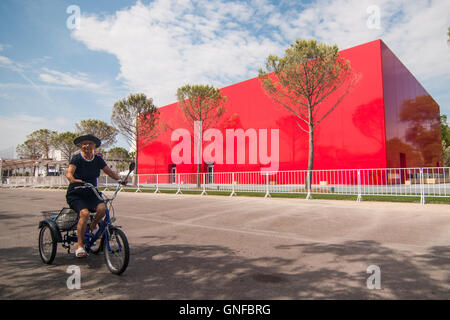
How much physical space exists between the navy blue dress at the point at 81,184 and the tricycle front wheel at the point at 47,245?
563 mm

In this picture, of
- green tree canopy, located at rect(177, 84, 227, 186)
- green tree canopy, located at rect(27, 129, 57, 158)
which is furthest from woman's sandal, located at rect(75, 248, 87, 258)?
green tree canopy, located at rect(27, 129, 57, 158)

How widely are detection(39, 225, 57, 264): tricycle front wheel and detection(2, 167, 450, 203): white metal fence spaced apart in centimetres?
412

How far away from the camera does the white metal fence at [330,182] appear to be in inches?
439

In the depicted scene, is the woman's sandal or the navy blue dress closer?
the woman's sandal

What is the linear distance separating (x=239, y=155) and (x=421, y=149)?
717 inches

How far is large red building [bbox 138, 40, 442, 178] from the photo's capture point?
62.1ft

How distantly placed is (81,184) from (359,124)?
19.7m

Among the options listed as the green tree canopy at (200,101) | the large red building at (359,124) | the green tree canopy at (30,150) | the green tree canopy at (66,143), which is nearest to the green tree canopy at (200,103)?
the green tree canopy at (200,101)

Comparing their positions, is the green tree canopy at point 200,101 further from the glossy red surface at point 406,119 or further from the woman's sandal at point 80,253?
the woman's sandal at point 80,253

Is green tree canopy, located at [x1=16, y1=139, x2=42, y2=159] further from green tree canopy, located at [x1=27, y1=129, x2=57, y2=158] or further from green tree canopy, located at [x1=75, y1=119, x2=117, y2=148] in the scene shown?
green tree canopy, located at [x1=75, y1=119, x2=117, y2=148]

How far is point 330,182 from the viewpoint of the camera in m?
15.1

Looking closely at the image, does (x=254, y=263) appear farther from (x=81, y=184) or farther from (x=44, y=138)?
(x=44, y=138)
